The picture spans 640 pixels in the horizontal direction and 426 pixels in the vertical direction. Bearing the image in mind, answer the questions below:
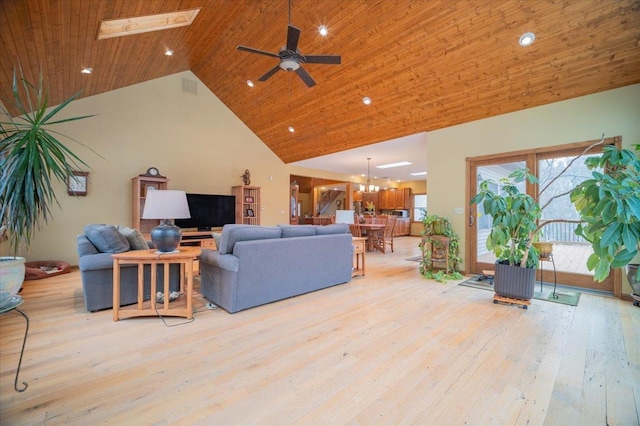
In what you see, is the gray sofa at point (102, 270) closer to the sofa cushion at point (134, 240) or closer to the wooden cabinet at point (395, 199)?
the sofa cushion at point (134, 240)

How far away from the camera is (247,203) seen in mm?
7152

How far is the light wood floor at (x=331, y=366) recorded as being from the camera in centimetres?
148

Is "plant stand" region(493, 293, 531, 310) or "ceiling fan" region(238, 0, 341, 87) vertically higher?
"ceiling fan" region(238, 0, 341, 87)

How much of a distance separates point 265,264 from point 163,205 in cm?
124

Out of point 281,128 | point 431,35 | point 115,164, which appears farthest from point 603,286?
point 115,164

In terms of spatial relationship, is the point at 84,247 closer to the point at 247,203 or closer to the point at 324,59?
the point at 324,59

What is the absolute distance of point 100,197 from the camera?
539 cm

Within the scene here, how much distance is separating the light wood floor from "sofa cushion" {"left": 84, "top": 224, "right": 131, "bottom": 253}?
698 millimetres

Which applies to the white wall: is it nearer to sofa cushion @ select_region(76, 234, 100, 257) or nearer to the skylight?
the skylight

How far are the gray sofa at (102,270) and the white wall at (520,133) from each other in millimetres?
4875

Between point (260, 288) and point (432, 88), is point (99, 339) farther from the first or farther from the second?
point (432, 88)

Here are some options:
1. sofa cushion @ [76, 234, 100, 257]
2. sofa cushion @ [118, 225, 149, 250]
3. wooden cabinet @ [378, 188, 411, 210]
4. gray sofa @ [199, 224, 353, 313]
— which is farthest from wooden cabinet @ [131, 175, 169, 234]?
wooden cabinet @ [378, 188, 411, 210]

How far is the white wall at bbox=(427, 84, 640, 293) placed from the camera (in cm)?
344

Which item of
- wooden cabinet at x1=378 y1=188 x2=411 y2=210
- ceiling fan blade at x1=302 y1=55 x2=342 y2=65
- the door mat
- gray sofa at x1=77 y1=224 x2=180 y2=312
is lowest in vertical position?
the door mat
